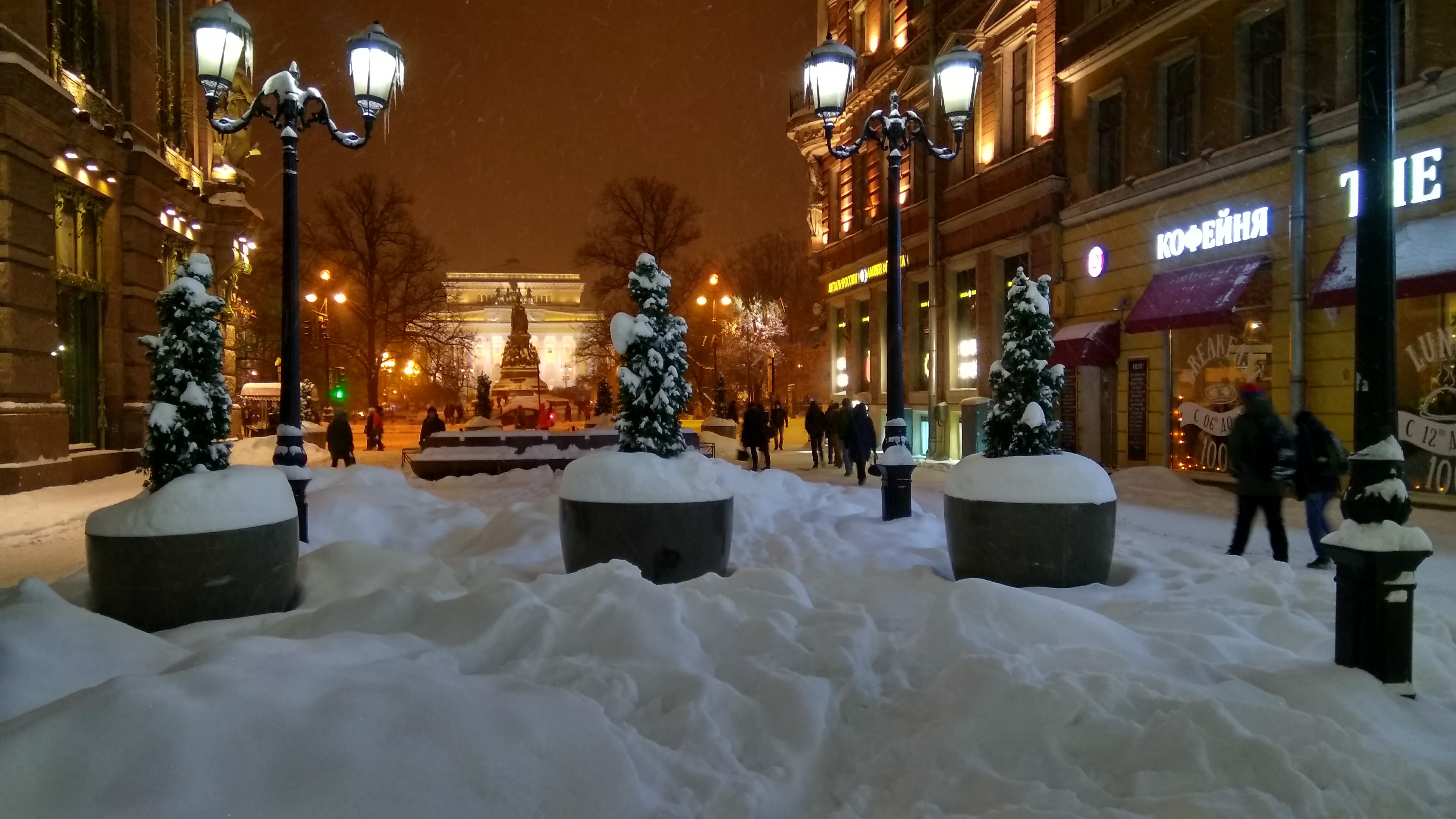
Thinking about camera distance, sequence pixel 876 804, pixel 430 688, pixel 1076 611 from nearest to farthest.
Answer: pixel 876 804 < pixel 430 688 < pixel 1076 611

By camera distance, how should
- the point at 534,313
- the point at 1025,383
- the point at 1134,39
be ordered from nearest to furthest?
the point at 1025,383, the point at 1134,39, the point at 534,313

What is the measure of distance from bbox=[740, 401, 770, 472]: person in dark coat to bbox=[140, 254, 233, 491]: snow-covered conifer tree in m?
16.6

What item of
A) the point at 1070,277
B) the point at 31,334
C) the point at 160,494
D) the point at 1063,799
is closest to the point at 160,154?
the point at 31,334

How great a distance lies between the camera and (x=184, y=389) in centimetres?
673

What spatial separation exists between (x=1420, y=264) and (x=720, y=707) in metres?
13.2

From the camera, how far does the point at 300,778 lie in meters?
3.52

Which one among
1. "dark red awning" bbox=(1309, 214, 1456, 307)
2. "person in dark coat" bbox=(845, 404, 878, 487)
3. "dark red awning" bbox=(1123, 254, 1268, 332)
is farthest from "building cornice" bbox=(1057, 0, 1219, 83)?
"person in dark coat" bbox=(845, 404, 878, 487)

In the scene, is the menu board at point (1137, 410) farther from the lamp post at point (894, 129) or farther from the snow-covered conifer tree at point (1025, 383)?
the snow-covered conifer tree at point (1025, 383)

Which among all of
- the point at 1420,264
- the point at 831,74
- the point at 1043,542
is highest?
the point at 831,74

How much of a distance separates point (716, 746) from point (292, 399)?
740cm

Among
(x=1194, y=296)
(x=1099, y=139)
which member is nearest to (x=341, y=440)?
(x=1099, y=139)

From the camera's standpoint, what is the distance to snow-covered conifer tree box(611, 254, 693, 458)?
808cm

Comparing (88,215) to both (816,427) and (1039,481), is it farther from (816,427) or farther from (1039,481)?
(1039,481)

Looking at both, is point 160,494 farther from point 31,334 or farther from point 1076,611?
point 31,334
